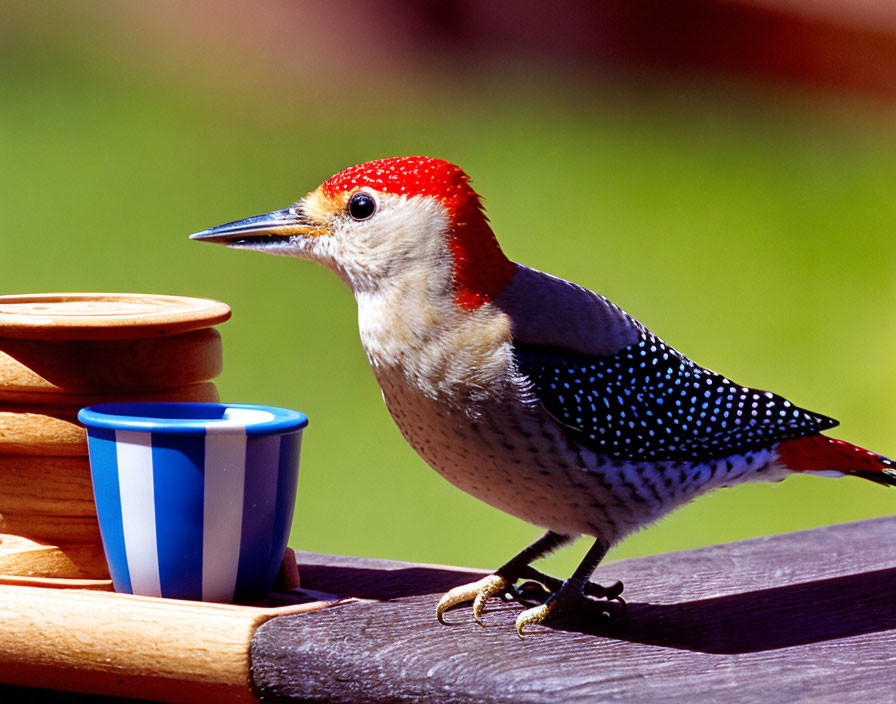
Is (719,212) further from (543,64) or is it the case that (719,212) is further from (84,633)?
(84,633)

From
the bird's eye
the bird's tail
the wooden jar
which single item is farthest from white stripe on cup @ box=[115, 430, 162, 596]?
the bird's tail

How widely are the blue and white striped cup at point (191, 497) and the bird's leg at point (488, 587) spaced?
227 millimetres

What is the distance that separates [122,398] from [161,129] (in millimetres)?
4114

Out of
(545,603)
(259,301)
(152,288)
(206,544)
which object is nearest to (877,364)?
(259,301)

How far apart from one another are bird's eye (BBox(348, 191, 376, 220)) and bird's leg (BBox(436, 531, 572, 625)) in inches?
19.8

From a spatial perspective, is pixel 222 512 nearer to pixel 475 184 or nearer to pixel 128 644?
pixel 128 644

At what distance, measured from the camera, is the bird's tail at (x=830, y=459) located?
6.29 ft

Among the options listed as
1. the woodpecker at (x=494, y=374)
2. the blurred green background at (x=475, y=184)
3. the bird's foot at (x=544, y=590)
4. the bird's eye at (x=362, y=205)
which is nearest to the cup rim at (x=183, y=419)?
the woodpecker at (x=494, y=374)

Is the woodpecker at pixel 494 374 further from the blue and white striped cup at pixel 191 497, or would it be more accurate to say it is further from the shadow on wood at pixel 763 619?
the blue and white striped cup at pixel 191 497

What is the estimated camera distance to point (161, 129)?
220 inches

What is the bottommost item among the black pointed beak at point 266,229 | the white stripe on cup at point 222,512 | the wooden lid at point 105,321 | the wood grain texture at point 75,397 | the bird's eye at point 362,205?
the white stripe on cup at point 222,512

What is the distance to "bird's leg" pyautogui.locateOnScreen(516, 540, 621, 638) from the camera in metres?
1.67

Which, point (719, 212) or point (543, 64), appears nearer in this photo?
point (719, 212)

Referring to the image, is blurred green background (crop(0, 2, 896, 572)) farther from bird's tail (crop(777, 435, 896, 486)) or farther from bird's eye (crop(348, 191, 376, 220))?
bird's eye (crop(348, 191, 376, 220))
